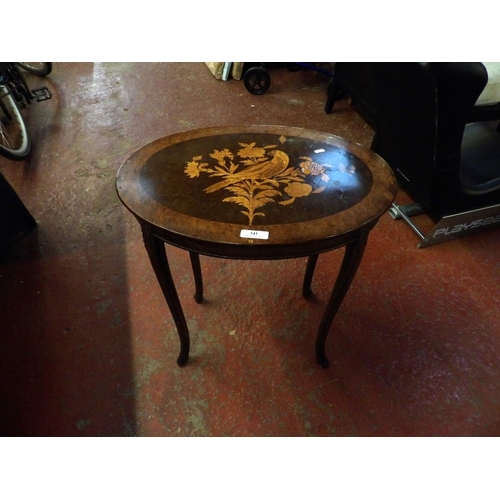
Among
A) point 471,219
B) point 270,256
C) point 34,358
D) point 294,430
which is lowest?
point 34,358

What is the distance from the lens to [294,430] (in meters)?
1.09

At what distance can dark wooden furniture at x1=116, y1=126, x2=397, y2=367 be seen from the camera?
0.78 m

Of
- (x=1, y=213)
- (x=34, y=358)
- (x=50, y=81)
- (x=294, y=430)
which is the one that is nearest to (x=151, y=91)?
(x=50, y=81)

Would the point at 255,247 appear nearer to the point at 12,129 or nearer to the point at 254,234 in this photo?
the point at 254,234

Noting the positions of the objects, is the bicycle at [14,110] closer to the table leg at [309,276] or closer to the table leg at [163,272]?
the table leg at [163,272]

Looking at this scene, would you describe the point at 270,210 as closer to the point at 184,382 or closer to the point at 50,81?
the point at 184,382

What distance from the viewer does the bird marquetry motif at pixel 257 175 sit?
86cm

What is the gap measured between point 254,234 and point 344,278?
0.34m

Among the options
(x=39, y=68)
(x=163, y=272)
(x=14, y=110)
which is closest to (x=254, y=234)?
(x=163, y=272)

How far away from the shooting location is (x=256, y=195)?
86 cm

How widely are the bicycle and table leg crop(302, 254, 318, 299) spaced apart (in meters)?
1.90

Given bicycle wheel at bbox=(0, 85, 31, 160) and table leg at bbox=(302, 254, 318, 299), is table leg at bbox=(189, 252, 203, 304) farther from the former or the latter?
bicycle wheel at bbox=(0, 85, 31, 160)

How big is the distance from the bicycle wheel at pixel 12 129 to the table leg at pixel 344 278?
212 cm

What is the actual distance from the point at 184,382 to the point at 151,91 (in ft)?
9.09
